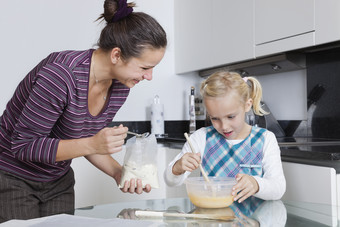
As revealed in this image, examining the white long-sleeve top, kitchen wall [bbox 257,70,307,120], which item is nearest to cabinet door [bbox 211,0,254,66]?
kitchen wall [bbox 257,70,307,120]

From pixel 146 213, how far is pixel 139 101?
190cm

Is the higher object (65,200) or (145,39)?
(145,39)

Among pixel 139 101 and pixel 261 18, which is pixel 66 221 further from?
pixel 139 101

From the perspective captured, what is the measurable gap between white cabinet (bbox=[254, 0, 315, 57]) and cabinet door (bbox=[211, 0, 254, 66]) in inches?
2.5

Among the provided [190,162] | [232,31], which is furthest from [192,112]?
[190,162]

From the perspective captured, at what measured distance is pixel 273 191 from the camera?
136 centimetres

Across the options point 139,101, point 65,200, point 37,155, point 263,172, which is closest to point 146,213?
point 37,155

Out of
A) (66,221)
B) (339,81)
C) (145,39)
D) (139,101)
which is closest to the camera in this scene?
(66,221)

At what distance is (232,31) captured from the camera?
2.38 m

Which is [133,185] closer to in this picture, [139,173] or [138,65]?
[139,173]

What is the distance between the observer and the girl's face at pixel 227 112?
1.50 meters

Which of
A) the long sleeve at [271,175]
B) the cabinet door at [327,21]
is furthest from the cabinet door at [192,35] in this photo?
the long sleeve at [271,175]

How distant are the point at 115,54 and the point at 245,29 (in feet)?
3.73

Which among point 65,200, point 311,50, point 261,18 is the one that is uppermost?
point 261,18
